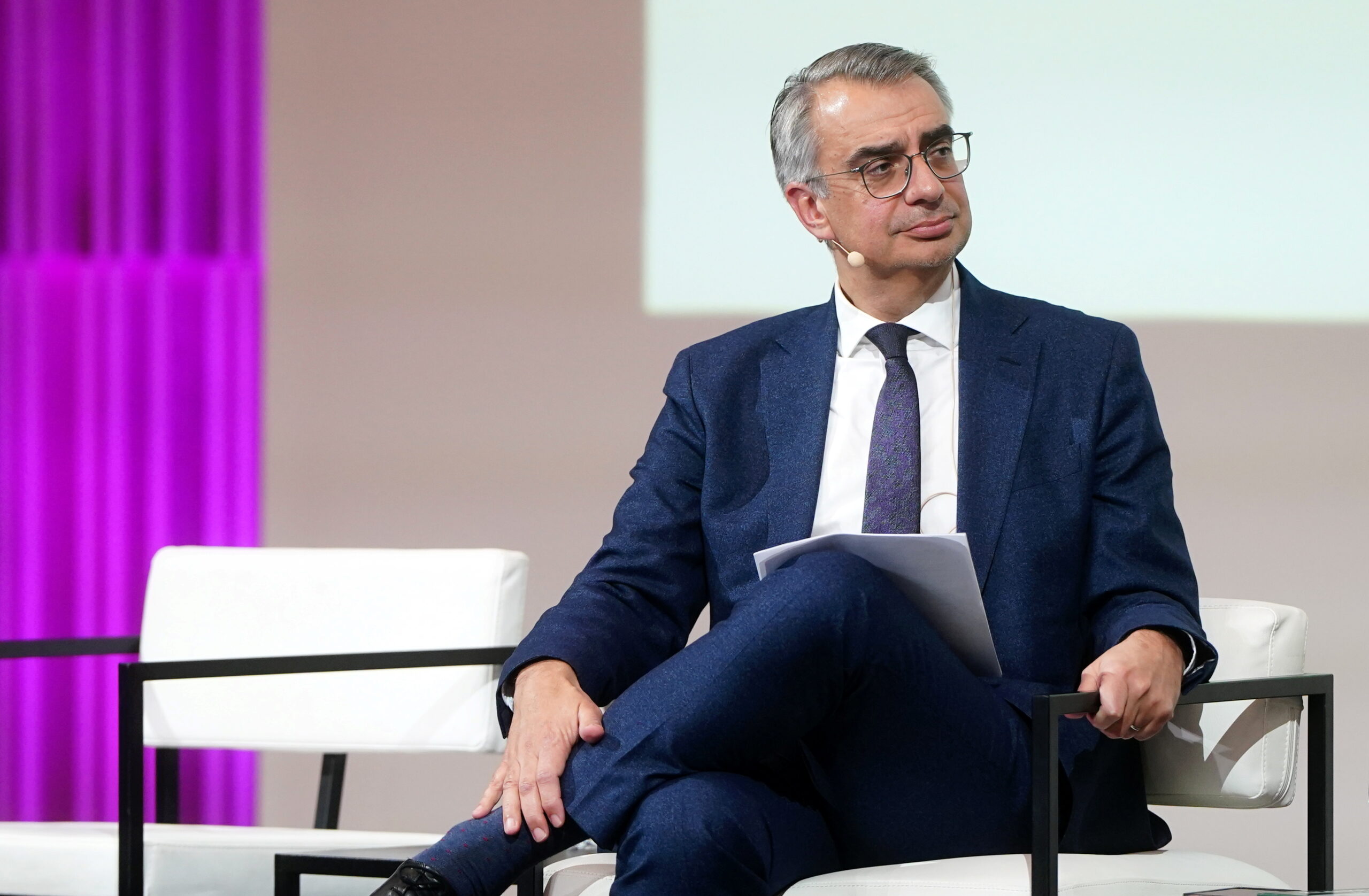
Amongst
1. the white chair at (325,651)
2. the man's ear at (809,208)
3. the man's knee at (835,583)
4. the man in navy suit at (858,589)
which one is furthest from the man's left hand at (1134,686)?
the white chair at (325,651)

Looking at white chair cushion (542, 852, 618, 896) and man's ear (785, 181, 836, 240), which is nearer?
white chair cushion (542, 852, 618, 896)

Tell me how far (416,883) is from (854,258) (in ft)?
3.06

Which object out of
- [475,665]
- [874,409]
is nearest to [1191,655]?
[874,409]

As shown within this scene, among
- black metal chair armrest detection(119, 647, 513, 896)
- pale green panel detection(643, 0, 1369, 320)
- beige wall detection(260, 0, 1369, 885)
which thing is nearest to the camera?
black metal chair armrest detection(119, 647, 513, 896)

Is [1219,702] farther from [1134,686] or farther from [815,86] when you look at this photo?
[815,86]

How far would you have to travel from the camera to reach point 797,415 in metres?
1.87

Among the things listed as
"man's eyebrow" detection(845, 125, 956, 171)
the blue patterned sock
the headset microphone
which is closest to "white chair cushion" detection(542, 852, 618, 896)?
the blue patterned sock

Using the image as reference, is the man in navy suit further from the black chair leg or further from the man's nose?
the black chair leg

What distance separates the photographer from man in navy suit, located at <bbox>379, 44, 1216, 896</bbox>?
1405mm

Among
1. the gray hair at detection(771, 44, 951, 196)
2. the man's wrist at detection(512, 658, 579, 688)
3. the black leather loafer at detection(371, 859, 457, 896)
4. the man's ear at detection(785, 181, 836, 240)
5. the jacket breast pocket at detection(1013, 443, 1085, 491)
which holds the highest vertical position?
the gray hair at detection(771, 44, 951, 196)

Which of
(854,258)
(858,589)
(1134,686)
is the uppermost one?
(854,258)

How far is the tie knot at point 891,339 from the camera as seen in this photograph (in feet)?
6.10

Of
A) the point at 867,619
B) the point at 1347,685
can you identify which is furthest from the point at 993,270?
the point at 867,619

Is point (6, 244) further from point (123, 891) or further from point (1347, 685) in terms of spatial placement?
point (1347, 685)
